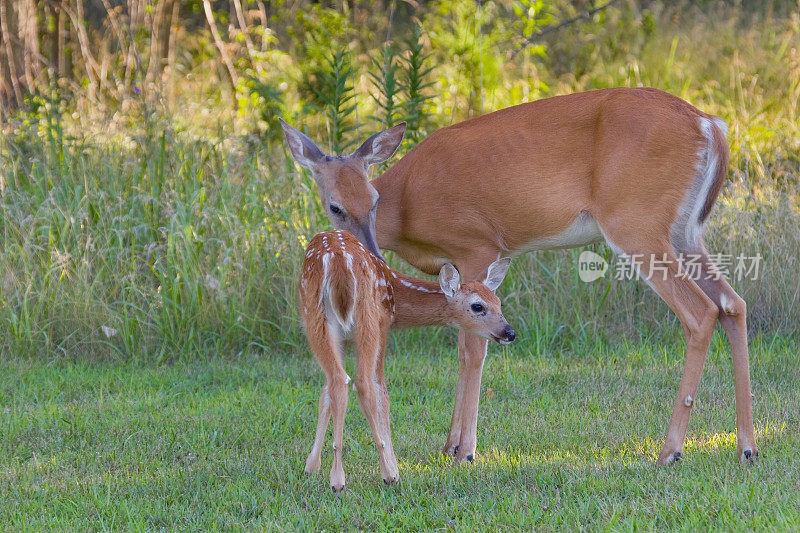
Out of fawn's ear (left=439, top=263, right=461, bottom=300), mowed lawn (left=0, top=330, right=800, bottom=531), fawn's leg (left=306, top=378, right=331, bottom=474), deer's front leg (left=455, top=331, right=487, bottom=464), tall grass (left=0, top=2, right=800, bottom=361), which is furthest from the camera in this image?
tall grass (left=0, top=2, right=800, bottom=361)

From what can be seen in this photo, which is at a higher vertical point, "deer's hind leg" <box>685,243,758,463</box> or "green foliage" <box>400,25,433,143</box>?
"green foliage" <box>400,25,433,143</box>

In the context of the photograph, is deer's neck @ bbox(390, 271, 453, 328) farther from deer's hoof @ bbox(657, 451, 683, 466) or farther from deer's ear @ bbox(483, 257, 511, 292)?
deer's hoof @ bbox(657, 451, 683, 466)

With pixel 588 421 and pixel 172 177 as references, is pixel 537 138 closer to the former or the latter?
pixel 588 421

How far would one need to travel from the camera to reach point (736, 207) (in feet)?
24.5

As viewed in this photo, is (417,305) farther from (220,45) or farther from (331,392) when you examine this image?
(220,45)

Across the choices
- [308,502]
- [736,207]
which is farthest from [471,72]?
[308,502]

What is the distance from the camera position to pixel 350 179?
5.43m

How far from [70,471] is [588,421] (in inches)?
101

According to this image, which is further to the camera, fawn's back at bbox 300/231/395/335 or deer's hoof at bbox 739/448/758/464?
deer's hoof at bbox 739/448/758/464

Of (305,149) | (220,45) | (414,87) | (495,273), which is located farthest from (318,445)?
(220,45)

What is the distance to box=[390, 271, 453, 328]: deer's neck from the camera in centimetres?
480

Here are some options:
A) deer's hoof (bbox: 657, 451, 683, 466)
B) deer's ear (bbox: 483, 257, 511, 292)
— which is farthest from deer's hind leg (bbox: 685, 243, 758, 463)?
deer's ear (bbox: 483, 257, 511, 292)

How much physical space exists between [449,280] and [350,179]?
3.51 feet

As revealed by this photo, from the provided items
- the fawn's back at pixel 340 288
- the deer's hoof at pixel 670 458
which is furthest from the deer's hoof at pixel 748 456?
the fawn's back at pixel 340 288
